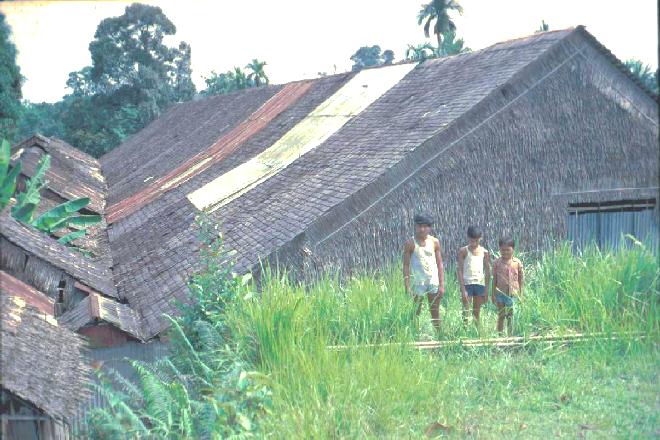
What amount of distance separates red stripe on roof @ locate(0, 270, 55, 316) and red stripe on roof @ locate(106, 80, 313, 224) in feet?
A: 19.7

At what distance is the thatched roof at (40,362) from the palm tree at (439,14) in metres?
42.1

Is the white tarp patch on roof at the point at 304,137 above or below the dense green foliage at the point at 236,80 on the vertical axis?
below

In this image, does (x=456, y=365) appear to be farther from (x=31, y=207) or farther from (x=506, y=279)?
(x=31, y=207)

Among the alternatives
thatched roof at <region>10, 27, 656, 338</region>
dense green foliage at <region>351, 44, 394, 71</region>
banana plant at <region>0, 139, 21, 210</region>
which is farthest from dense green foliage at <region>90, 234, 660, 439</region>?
dense green foliage at <region>351, 44, 394, 71</region>

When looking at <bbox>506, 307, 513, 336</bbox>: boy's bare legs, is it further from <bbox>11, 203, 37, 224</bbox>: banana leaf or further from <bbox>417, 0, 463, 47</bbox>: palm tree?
<bbox>417, 0, 463, 47</bbox>: palm tree

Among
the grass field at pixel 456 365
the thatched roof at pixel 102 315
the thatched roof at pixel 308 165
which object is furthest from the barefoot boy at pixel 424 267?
the thatched roof at pixel 102 315

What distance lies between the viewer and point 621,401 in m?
6.17

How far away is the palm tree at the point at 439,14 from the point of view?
46.1 metres

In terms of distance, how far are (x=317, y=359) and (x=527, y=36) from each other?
24.5 feet

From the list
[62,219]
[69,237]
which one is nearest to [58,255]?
[69,237]

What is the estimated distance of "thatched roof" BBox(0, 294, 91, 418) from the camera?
18.2 ft

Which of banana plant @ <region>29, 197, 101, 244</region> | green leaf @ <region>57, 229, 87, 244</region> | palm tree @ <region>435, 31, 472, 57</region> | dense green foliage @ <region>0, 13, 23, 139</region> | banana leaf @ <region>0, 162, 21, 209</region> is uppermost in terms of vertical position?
palm tree @ <region>435, 31, 472, 57</region>

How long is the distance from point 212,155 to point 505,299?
10094 mm

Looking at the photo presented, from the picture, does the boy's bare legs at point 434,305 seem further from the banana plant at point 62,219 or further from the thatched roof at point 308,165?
the banana plant at point 62,219
